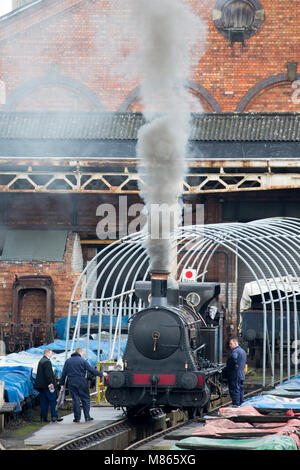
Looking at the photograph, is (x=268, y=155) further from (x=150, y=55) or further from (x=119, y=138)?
(x=150, y=55)

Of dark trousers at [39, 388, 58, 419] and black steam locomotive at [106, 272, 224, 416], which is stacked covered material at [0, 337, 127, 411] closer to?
dark trousers at [39, 388, 58, 419]

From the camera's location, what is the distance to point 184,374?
1301 centimetres

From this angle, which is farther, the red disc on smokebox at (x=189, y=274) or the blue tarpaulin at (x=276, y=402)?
the red disc on smokebox at (x=189, y=274)

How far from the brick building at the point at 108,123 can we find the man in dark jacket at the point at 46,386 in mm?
9375

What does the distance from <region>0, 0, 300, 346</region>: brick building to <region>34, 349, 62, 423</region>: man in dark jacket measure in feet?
30.8

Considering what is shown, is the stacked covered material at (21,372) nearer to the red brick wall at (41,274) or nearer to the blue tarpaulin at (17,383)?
the blue tarpaulin at (17,383)

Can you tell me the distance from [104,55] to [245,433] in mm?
21245

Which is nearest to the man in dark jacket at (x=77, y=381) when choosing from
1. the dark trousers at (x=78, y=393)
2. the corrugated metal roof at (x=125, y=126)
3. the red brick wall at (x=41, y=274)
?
the dark trousers at (x=78, y=393)

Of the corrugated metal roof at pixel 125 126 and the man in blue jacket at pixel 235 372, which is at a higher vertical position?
the corrugated metal roof at pixel 125 126

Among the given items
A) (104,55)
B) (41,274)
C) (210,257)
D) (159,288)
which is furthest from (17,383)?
(104,55)

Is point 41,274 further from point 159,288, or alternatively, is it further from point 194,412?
point 159,288

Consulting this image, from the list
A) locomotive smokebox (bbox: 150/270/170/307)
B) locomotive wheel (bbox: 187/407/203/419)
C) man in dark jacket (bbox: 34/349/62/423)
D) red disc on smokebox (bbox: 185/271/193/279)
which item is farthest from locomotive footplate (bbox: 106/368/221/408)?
red disc on smokebox (bbox: 185/271/193/279)

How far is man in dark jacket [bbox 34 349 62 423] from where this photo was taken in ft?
46.9

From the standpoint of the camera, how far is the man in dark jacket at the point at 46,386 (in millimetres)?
14305
